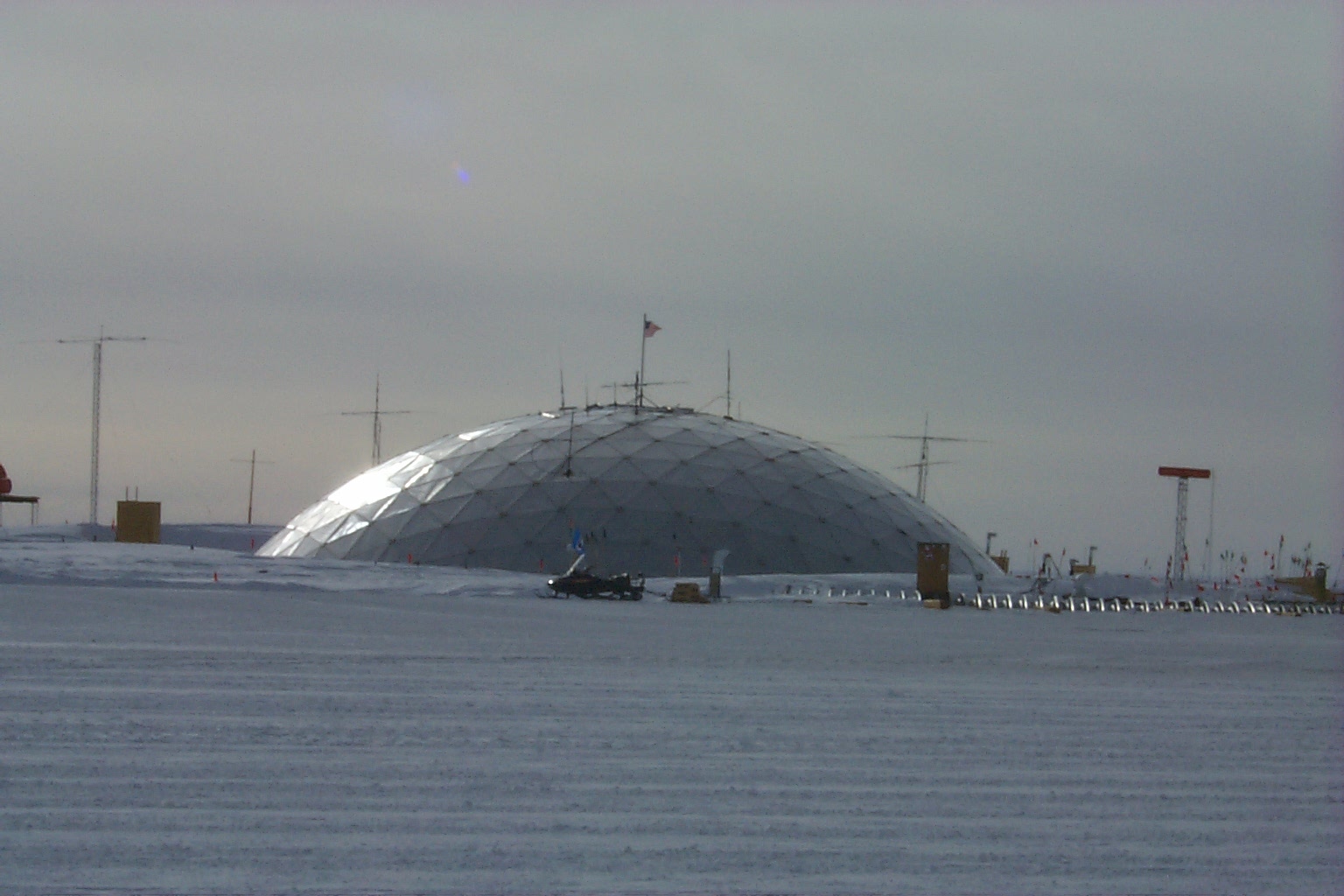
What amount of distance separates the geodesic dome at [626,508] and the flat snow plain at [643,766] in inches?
1222

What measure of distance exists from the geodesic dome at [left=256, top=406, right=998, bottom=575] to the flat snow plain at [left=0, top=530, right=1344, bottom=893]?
31.0m

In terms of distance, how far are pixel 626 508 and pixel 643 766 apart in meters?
45.7

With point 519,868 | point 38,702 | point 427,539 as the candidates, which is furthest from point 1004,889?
point 427,539

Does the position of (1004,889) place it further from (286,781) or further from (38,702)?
(38,702)

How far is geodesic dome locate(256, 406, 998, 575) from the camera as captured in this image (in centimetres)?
5678

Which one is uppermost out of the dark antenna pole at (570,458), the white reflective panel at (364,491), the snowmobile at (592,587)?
the dark antenna pole at (570,458)

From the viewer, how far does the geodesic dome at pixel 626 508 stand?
5678 centimetres

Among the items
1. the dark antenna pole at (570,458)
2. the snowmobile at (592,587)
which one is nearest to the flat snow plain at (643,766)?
the snowmobile at (592,587)

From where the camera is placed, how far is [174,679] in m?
17.4

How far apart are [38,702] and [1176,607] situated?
4416 cm

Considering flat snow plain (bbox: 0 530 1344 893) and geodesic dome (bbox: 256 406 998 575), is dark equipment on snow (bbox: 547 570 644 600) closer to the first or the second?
geodesic dome (bbox: 256 406 998 575)

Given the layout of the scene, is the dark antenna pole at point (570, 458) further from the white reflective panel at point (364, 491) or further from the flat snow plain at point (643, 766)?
the flat snow plain at point (643, 766)

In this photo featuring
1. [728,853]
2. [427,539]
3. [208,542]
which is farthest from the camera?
[208,542]

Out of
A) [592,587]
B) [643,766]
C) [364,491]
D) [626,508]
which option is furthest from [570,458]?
[643,766]
